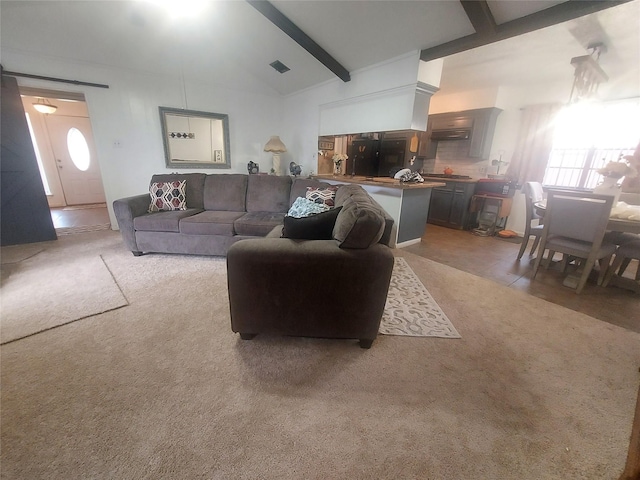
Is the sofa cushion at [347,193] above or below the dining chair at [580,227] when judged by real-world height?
above

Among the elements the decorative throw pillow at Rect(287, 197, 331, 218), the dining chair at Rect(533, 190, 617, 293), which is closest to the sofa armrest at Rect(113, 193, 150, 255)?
the decorative throw pillow at Rect(287, 197, 331, 218)

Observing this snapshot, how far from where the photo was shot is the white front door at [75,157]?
529cm

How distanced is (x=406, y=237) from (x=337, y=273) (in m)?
2.53

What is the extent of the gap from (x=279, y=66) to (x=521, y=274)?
485 cm

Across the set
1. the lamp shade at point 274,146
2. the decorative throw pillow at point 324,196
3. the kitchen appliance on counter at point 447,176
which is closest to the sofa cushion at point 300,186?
the decorative throw pillow at point 324,196

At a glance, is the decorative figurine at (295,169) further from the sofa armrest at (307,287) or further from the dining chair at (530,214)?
the sofa armrest at (307,287)

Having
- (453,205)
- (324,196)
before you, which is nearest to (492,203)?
(453,205)

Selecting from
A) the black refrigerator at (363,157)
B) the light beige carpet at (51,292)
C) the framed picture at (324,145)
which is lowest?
the light beige carpet at (51,292)

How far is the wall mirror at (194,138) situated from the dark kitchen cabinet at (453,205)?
171 inches

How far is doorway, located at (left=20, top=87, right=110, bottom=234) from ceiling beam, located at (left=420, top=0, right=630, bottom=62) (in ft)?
20.0

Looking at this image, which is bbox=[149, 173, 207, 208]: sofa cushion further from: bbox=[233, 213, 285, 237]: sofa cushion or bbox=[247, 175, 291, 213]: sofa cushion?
bbox=[233, 213, 285, 237]: sofa cushion

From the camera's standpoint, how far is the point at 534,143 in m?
4.23

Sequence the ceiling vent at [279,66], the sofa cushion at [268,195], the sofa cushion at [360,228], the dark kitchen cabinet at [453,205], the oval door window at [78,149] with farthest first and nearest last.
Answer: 1. the oval door window at [78,149]
2. the dark kitchen cabinet at [453,205]
3. the ceiling vent at [279,66]
4. the sofa cushion at [268,195]
5. the sofa cushion at [360,228]

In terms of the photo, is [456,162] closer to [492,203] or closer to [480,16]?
[492,203]
